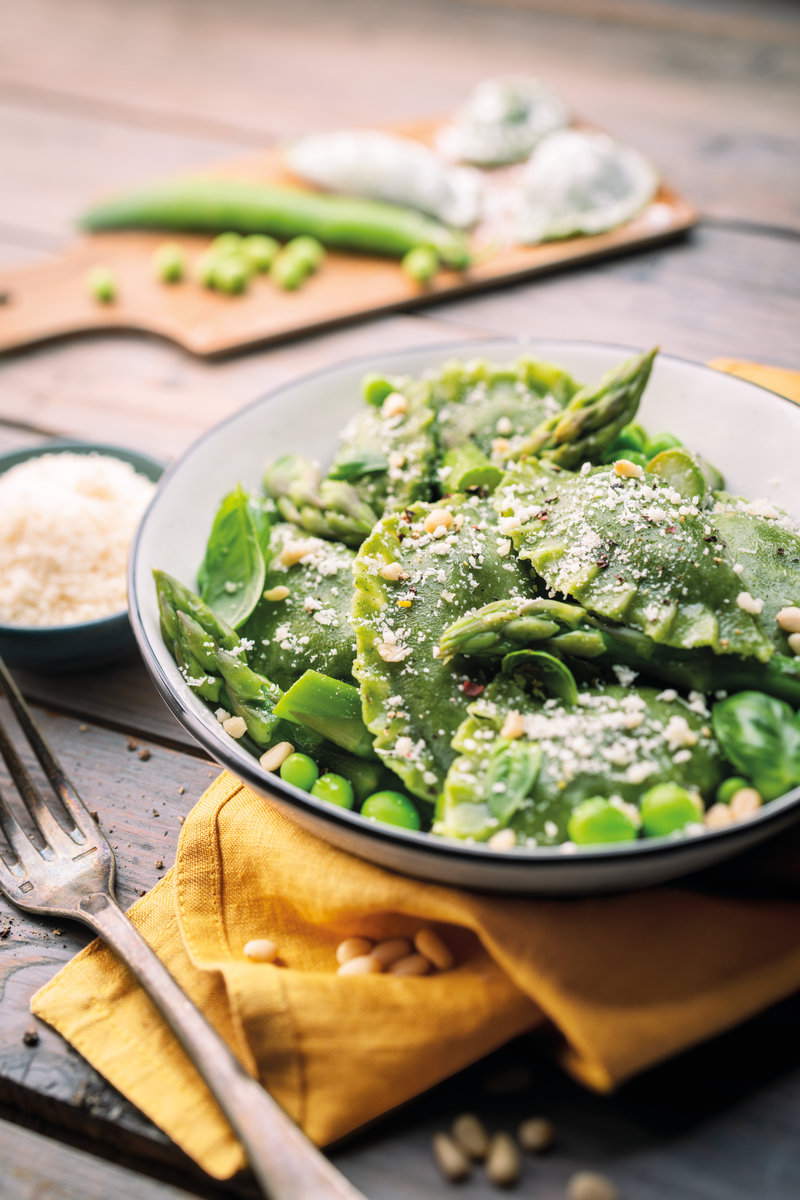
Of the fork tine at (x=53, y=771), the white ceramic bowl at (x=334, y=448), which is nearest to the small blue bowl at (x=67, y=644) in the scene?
the fork tine at (x=53, y=771)

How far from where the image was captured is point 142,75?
5.72 meters

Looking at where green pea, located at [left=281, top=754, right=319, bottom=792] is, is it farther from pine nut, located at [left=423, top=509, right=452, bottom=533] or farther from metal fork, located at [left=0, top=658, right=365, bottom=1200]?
pine nut, located at [left=423, top=509, right=452, bottom=533]

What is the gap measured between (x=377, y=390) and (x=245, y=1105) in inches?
68.5

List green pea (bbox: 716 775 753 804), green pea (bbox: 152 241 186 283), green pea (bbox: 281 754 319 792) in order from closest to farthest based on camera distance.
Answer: green pea (bbox: 716 775 753 804)
green pea (bbox: 281 754 319 792)
green pea (bbox: 152 241 186 283)

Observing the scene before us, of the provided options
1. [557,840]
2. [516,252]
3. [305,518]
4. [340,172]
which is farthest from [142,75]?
[557,840]

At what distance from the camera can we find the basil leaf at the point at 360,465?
2375 millimetres

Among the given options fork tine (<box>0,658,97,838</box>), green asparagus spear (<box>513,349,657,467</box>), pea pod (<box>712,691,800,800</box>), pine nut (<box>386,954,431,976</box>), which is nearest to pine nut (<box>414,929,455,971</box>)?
pine nut (<box>386,954,431,976</box>)

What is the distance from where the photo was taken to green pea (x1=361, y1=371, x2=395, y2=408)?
2543 millimetres

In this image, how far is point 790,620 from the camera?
181cm

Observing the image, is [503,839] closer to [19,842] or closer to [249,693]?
[249,693]

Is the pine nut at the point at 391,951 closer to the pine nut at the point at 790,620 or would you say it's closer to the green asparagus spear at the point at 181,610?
the green asparagus spear at the point at 181,610

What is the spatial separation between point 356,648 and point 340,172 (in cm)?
316

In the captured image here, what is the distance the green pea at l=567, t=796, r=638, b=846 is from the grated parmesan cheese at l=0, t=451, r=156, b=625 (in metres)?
1.46

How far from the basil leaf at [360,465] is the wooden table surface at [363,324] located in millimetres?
785
